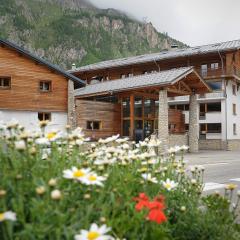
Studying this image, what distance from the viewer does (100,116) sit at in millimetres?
29922

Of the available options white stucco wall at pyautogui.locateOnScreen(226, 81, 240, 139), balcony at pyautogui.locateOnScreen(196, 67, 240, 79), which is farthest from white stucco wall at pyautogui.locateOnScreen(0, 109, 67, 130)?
white stucco wall at pyautogui.locateOnScreen(226, 81, 240, 139)

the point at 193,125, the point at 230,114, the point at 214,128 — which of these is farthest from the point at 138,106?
the point at 230,114

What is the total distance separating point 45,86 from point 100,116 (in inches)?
190

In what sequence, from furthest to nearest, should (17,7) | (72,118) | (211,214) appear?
(17,7)
(72,118)
(211,214)

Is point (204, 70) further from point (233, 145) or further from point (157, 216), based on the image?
point (157, 216)

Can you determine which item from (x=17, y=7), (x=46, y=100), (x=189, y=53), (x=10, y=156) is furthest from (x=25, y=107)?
(x=17, y=7)

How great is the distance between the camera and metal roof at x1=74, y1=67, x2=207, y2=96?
27.5 metres

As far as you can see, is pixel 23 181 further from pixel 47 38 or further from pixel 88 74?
pixel 47 38

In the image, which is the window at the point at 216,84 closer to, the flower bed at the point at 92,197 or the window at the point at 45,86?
the window at the point at 45,86

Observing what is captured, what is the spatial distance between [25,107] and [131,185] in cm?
2289

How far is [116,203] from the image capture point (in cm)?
291

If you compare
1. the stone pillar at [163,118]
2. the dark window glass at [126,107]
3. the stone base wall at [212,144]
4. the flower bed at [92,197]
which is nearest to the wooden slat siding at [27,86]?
the dark window glass at [126,107]

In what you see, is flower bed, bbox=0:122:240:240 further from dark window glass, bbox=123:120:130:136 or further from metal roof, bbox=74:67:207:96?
dark window glass, bbox=123:120:130:136

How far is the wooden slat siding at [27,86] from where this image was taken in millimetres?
25000
